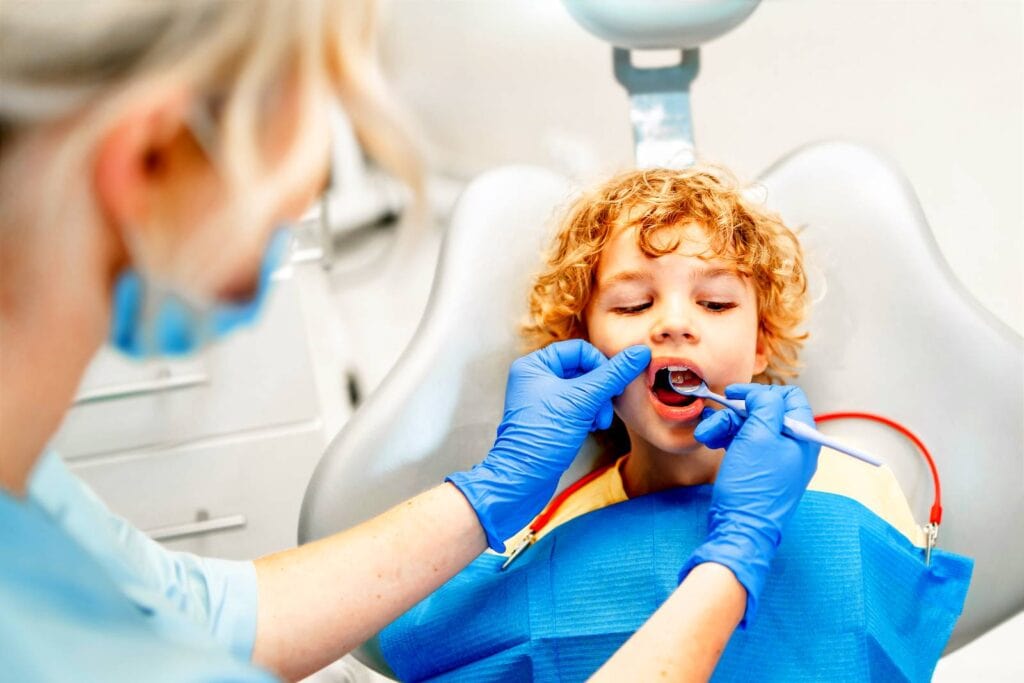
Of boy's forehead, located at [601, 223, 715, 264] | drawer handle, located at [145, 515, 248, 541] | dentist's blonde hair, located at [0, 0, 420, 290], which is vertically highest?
dentist's blonde hair, located at [0, 0, 420, 290]

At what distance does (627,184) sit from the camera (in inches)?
50.6

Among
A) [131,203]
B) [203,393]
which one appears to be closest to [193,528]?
[203,393]

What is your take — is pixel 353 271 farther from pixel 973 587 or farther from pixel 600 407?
pixel 973 587

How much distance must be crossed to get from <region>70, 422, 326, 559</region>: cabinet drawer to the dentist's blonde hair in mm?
1322

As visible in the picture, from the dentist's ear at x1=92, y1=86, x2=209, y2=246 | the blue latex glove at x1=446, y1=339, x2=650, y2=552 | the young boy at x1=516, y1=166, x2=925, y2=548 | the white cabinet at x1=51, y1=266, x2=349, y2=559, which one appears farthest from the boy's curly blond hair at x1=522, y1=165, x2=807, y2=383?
the dentist's ear at x1=92, y1=86, x2=209, y2=246

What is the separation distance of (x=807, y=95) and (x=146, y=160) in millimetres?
2003

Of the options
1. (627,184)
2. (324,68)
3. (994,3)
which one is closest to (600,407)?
(627,184)

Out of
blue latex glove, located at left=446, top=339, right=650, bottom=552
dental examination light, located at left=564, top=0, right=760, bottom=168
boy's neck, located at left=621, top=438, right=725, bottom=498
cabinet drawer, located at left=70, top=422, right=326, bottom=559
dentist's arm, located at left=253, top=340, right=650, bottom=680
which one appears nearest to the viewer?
dentist's arm, located at left=253, top=340, right=650, bottom=680

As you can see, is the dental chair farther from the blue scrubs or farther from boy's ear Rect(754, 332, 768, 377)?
the blue scrubs

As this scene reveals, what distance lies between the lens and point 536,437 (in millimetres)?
1140

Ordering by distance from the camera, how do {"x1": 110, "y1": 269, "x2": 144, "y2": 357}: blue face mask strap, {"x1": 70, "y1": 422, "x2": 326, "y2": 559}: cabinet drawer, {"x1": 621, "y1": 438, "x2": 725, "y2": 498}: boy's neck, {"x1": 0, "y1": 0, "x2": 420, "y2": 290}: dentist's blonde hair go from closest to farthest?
{"x1": 0, "y1": 0, "x2": 420, "y2": 290}: dentist's blonde hair → {"x1": 110, "y1": 269, "x2": 144, "y2": 357}: blue face mask strap → {"x1": 621, "y1": 438, "x2": 725, "y2": 498}: boy's neck → {"x1": 70, "y1": 422, "x2": 326, "y2": 559}: cabinet drawer

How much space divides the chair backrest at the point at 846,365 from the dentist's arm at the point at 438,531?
112 mm

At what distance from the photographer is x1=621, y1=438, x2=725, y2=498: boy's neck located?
122 cm

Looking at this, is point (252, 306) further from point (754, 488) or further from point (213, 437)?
point (213, 437)
